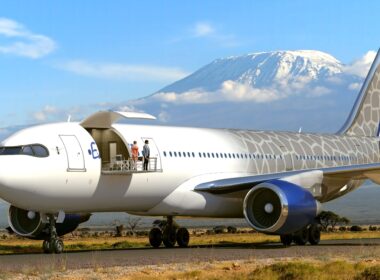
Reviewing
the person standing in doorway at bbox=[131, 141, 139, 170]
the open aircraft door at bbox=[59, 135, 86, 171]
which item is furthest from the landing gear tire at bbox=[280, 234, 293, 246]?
the open aircraft door at bbox=[59, 135, 86, 171]

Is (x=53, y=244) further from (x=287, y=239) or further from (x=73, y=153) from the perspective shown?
(x=287, y=239)

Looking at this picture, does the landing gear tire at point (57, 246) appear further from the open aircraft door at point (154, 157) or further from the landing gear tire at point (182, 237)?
the landing gear tire at point (182, 237)

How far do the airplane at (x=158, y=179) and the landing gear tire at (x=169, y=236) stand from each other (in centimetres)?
4

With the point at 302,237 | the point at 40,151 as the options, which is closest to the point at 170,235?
the point at 302,237

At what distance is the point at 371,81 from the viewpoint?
41219mm

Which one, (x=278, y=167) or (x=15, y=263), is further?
(x=278, y=167)

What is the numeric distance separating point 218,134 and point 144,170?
566 centimetres

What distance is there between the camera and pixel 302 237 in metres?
28.5

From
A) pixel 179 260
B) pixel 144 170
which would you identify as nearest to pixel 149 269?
pixel 179 260

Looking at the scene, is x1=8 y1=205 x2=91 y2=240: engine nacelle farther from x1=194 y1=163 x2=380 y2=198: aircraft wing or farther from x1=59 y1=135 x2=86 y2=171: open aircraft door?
x1=194 y1=163 x2=380 y2=198: aircraft wing

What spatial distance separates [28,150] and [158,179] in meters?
5.02

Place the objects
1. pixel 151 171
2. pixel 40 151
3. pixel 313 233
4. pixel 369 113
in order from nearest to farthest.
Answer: pixel 40 151 → pixel 151 171 → pixel 313 233 → pixel 369 113

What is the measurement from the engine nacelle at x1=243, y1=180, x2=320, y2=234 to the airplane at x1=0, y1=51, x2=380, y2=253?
3 cm

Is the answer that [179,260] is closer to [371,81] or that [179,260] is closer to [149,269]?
[149,269]
